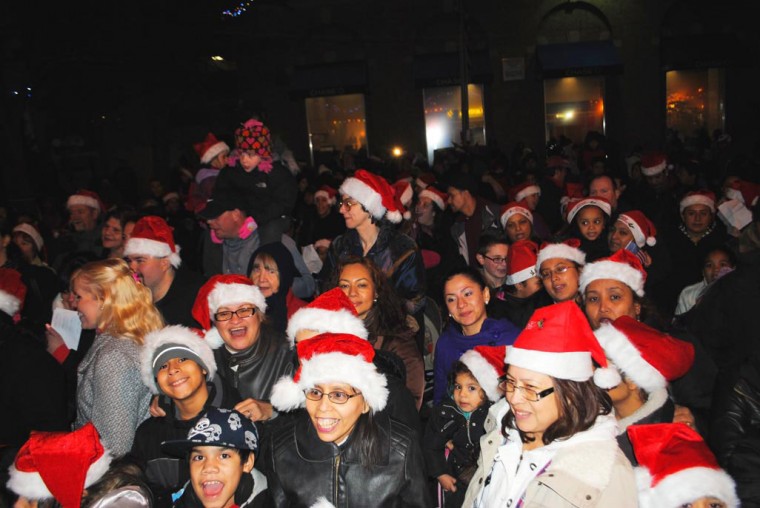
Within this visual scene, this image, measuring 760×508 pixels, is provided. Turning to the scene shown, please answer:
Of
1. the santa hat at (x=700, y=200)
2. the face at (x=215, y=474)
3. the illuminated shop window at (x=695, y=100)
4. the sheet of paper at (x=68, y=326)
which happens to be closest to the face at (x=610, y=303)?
the face at (x=215, y=474)

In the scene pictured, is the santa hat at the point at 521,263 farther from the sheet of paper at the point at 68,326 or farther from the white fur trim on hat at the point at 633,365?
the sheet of paper at the point at 68,326

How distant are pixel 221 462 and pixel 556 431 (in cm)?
156

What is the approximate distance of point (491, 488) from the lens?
108 inches

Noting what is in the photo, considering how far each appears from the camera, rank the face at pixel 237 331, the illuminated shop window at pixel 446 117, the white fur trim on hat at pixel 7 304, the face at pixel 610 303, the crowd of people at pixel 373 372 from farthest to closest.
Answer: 1. the illuminated shop window at pixel 446 117
2. the white fur trim on hat at pixel 7 304
3. the face at pixel 610 303
4. the face at pixel 237 331
5. the crowd of people at pixel 373 372

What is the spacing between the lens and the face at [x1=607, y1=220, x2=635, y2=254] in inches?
233

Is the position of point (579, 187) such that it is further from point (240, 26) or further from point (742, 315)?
point (240, 26)

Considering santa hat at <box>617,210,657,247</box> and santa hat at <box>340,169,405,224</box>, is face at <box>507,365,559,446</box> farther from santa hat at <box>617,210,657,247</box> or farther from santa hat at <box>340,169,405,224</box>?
santa hat at <box>617,210,657,247</box>

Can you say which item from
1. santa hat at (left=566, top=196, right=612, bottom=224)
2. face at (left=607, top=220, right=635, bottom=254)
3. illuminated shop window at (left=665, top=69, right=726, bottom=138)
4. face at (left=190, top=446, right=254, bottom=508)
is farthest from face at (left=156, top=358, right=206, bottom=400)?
illuminated shop window at (left=665, top=69, right=726, bottom=138)

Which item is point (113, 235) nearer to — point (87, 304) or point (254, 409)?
point (87, 304)

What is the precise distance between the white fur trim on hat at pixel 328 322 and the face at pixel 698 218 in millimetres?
4337

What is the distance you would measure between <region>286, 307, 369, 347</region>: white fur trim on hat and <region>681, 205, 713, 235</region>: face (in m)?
4.34

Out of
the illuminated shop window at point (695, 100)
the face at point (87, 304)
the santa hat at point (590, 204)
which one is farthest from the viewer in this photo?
the illuminated shop window at point (695, 100)

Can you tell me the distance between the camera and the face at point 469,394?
3.89m

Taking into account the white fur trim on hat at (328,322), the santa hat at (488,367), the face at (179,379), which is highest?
the white fur trim on hat at (328,322)
